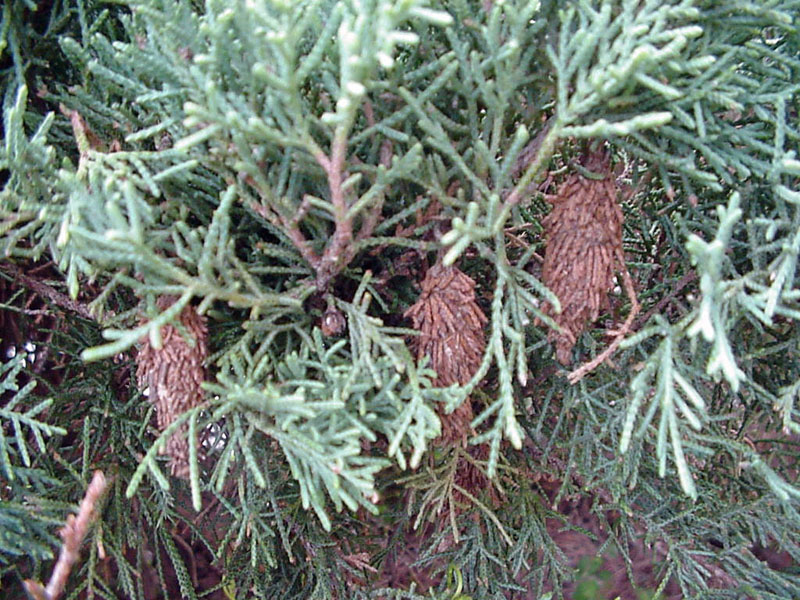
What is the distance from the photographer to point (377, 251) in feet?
3.38

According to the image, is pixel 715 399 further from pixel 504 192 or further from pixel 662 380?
pixel 504 192

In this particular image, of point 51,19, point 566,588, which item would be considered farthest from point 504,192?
point 566,588

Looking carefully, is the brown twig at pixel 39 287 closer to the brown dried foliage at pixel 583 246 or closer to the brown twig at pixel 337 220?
the brown twig at pixel 337 220

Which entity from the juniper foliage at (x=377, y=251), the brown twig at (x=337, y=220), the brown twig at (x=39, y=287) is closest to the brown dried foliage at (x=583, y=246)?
the juniper foliage at (x=377, y=251)

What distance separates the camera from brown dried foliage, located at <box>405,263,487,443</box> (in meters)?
1.00

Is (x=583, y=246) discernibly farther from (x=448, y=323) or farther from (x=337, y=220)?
(x=337, y=220)

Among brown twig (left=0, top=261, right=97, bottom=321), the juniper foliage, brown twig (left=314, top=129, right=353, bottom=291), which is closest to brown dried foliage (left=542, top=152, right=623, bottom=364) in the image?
the juniper foliage

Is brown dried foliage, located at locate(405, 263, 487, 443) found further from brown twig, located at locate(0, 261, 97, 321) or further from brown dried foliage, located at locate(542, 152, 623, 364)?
brown twig, located at locate(0, 261, 97, 321)

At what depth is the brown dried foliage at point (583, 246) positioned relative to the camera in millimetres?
985

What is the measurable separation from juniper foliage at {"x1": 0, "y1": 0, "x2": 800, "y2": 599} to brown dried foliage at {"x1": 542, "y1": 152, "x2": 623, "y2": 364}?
0.06m

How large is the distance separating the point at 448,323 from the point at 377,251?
0.57 feet

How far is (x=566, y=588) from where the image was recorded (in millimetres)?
1857

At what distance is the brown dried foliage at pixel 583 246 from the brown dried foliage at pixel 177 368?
59 cm

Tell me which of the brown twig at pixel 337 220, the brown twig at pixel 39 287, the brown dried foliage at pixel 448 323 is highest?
the brown twig at pixel 337 220
